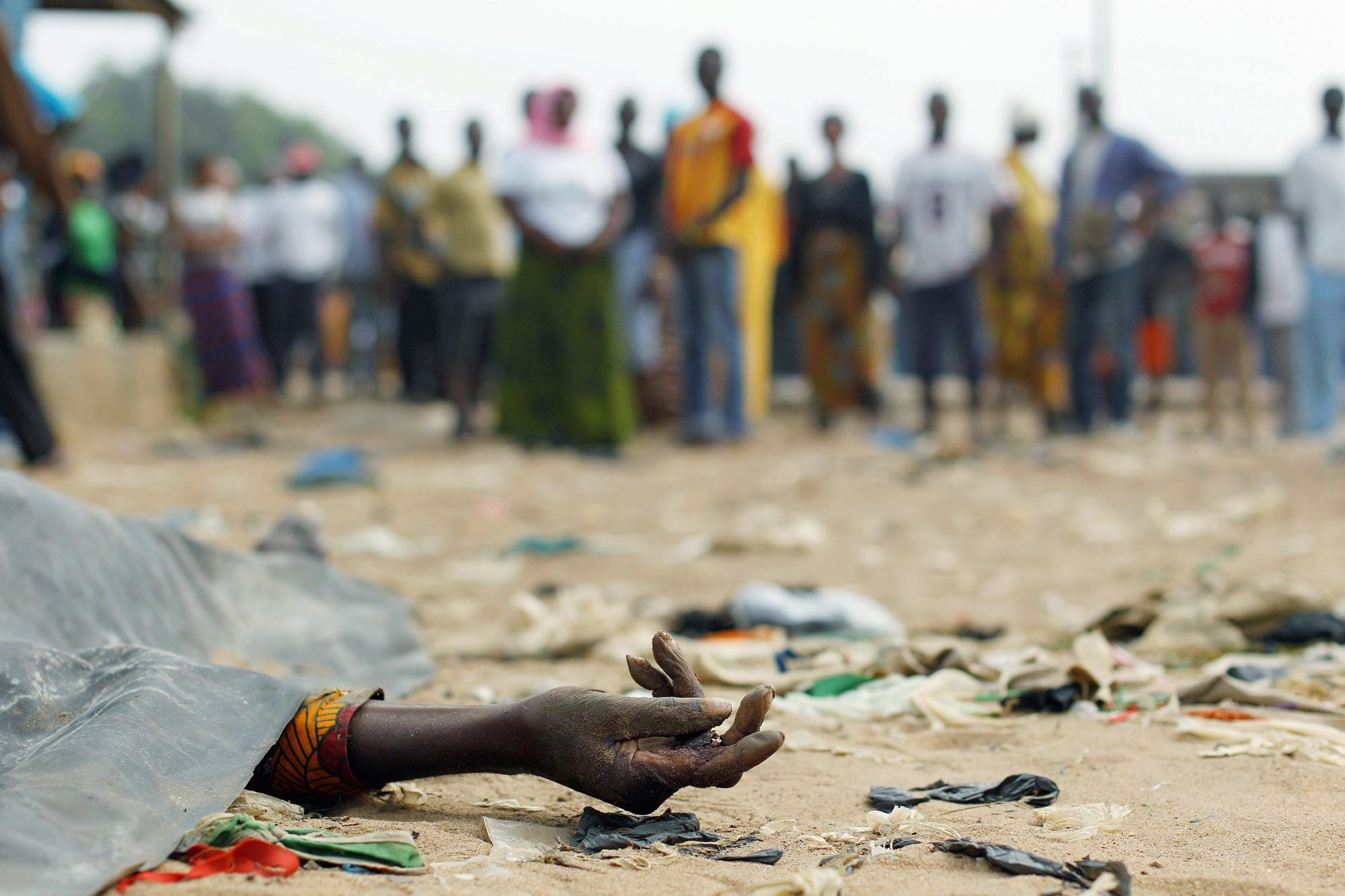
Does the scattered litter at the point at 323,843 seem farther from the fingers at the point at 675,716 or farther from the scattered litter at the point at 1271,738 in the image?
the scattered litter at the point at 1271,738

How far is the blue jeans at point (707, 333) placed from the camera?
316 inches

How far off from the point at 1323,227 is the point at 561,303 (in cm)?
431

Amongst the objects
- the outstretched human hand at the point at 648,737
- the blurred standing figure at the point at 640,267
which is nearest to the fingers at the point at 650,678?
the outstretched human hand at the point at 648,737

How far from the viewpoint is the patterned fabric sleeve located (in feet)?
6.56

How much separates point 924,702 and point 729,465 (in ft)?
15.2

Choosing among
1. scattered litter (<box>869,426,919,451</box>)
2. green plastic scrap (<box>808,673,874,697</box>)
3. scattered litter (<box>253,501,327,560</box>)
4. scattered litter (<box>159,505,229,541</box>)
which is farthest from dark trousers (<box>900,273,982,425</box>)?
green plastic scrap (<box>808,673,874,697</box>)

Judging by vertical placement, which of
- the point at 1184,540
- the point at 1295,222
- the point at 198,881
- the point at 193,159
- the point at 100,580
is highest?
the point at 193,159

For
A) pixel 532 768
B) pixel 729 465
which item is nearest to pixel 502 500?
pixel 729 465

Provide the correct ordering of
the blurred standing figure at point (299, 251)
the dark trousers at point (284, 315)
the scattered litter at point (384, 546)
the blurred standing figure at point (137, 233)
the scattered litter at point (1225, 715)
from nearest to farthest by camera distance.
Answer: the scattered litter at point (1225, 715)
the scattered litter at point (384, 546)
the blurred standing figure at point (137, 233)
the blurred standing figure at point (299, 251)
the dark trousers at point (284, 315)

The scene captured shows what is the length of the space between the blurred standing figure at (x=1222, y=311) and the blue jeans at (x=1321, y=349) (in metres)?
0.34

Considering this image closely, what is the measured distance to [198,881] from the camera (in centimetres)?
164

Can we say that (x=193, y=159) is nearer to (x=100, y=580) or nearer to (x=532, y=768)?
(x=100, y=580)

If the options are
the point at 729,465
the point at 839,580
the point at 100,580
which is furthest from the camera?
the point at 729,465

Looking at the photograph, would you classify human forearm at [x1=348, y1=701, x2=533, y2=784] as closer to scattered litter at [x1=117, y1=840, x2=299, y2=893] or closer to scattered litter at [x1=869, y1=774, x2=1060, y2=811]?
scattered litter at [x1=117, y1=840, x2=299, y2=893]
